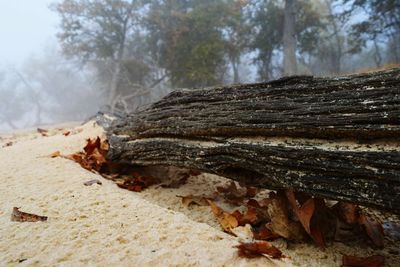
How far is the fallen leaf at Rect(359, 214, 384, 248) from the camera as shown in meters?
1.74

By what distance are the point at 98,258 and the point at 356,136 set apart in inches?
56.2

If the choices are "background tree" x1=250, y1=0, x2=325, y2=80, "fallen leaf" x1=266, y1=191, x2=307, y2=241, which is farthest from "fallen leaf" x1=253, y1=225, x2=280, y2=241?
"background tree" x1=250, y1=0, x2=325, y2=80

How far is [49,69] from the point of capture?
41.2 meters

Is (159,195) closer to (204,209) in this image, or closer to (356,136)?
(204,209)

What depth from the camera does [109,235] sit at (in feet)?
4.94

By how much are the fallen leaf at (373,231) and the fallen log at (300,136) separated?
480mm

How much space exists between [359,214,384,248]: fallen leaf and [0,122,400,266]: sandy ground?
0.06m

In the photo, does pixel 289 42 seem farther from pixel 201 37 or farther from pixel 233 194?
pixel 233 194

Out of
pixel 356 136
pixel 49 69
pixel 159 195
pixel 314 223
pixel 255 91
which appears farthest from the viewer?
pixel 49 69

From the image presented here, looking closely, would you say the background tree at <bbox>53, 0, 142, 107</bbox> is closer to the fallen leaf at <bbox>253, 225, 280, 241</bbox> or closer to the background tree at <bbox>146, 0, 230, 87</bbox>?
the background tree at <bbox>146, 0, 230, 87</bbox>

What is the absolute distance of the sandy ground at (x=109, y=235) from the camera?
1319 mm

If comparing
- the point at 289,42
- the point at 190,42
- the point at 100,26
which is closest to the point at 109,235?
the point at 289,42

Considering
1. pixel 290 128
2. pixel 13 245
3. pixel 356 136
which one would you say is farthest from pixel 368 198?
pixel 13 245

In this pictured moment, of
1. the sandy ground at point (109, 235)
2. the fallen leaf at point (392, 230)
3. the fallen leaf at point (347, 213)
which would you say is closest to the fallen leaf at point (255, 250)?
the sandy ground at point (109, 235)
